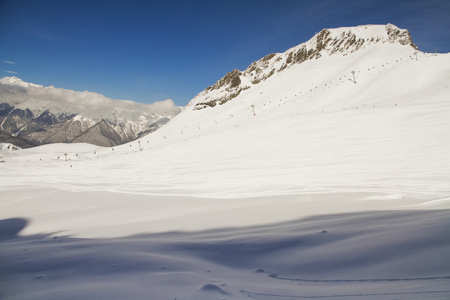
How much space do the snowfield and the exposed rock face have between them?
69324 mm

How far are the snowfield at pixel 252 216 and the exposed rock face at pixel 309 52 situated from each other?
69.3 meters

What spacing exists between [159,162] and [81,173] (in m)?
4.17

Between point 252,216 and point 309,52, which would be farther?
point 309,52

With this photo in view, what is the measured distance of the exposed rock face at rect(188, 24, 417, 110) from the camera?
229ft

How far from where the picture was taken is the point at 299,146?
41.8ft

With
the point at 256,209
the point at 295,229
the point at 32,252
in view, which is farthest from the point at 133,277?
the point at 256,209

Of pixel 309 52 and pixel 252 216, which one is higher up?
pixel 309 52

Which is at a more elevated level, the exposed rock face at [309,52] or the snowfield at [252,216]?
the exposed rock face at [309,52]

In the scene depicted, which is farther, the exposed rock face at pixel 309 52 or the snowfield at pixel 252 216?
the exposed rock face at pixel 309 52

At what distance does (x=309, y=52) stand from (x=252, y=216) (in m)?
93.2

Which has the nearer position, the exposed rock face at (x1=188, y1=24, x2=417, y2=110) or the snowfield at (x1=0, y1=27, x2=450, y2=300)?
the snowfield at (x1=0, y1=27, x2=450, y2=300)

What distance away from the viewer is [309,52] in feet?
281

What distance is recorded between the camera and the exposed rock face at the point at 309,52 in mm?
69688

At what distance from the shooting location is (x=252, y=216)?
5.84 meters
